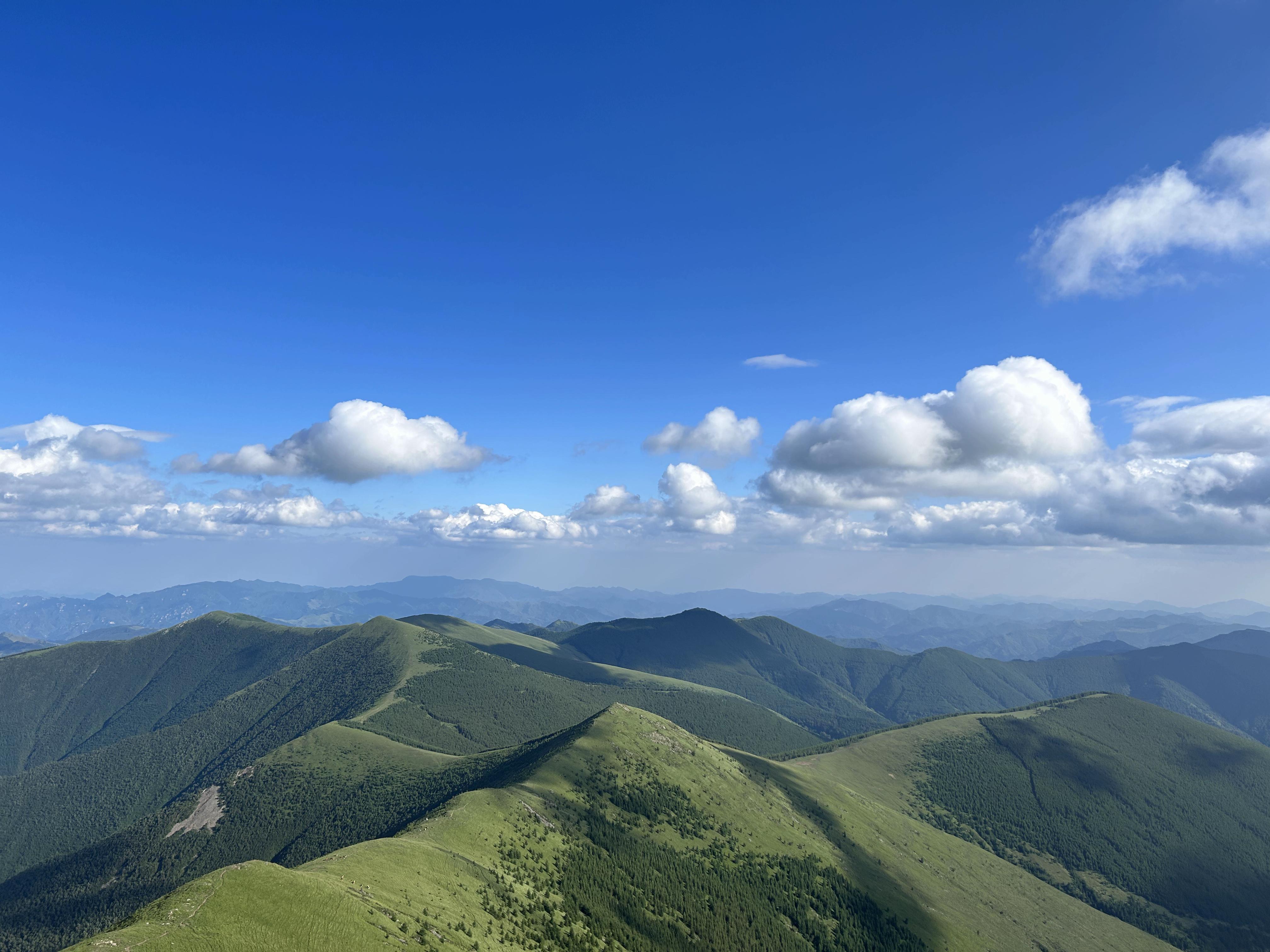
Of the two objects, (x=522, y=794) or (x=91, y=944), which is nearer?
(x=91, y=944)

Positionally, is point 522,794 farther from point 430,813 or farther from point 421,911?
point 421,911

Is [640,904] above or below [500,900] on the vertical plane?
below

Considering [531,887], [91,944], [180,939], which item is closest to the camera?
[91,944]

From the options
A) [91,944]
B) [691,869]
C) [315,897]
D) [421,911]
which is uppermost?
[91,944]

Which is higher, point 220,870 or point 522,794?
point 220,870

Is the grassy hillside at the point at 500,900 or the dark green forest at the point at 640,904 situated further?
the dark green forest at the point at 640,904

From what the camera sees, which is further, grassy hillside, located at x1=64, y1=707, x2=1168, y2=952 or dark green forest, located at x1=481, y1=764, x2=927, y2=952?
dark green forest, located at x1=481, y1=764, x2=927, y2=952

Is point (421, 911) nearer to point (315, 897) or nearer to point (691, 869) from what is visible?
point (315, 897)

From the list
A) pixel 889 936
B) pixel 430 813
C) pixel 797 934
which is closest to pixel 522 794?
pixel 430 813

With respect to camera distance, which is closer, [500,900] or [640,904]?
[500,900]

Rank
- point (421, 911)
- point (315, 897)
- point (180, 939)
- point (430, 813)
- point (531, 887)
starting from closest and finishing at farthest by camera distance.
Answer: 1. point (180, 939)
2. point (315, 897)
3. point (421, 911)
4. point (531, 887)
5. point (430, 813)
